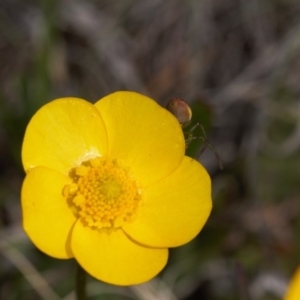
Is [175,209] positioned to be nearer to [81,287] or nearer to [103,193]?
[103,193]

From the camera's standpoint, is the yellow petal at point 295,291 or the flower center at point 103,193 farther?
the flower center at point 103,193

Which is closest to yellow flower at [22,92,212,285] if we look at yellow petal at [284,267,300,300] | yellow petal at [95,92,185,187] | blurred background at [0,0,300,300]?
yellow petal at [95,92,185,187]

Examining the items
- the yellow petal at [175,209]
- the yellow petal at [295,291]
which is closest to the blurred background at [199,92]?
the yellow petal at [175,209]

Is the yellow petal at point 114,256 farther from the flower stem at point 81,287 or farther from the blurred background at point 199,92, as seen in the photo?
the blurred background at point 199,92

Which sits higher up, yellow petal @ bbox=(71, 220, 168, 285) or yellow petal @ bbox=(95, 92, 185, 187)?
yellow petal @ bbox=(95, 92, 185, 187)

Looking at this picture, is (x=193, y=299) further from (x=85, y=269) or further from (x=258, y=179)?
(x=85, y=269)

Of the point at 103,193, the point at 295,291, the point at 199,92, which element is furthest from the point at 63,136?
the point at 199,92

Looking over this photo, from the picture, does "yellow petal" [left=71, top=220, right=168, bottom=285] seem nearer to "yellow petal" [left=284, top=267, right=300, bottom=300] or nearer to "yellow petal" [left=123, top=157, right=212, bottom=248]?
"yellow petal" [left=123, top=157, right=212, bottom=248]
